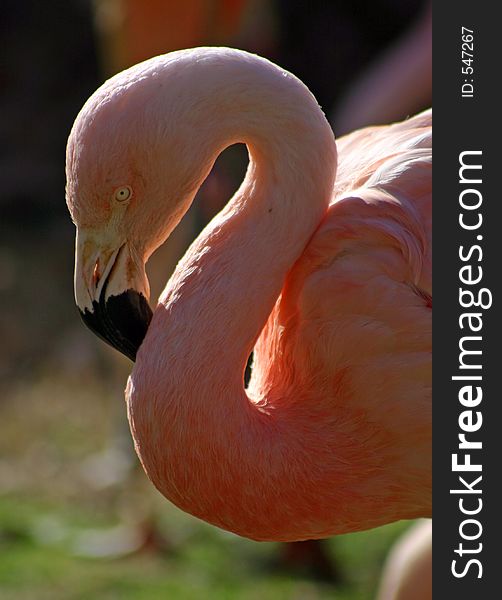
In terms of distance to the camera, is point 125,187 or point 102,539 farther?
point 102,539

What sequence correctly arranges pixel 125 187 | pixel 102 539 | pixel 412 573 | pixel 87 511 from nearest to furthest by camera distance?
pixel 125 187, pixel 412 573, pixel 102 539, pixel 87 511

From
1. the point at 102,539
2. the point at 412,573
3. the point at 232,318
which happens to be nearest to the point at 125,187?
the point at 232,318

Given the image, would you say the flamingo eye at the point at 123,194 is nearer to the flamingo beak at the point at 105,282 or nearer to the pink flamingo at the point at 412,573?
the flamingo beak at the point at 105,282

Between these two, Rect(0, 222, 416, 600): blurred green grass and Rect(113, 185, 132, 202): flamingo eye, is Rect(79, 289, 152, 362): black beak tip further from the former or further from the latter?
Rect(0, 222, 416, 600): blurred green grass

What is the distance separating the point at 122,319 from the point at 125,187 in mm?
224

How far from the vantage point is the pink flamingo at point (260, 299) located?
195 centimetres

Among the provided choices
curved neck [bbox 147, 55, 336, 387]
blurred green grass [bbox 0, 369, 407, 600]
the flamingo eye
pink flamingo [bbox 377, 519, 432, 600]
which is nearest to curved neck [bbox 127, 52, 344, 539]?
curved neck [bbox 147, 55, 336, 387]

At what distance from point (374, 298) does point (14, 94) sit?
6.29m

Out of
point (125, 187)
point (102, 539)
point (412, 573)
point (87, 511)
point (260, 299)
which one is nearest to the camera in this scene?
point (125, 187)

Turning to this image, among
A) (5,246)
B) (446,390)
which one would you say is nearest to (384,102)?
(5,246)

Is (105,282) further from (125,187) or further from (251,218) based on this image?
(251,218)

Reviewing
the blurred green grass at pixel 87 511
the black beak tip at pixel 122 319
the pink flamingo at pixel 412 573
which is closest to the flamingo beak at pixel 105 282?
the black beak tip at pixel 122 319

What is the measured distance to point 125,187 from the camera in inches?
76.8

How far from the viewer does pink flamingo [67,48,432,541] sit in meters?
1.95
